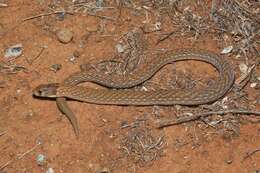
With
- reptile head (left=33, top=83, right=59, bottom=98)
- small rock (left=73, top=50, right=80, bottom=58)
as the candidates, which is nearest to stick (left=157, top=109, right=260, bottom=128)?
reptile head (left=33, top=83, right=59, bottom=98)

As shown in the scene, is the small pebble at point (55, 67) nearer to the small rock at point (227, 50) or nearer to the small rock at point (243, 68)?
the small rock at point (227, 50)

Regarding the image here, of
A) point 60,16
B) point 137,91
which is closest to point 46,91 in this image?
point 137,91

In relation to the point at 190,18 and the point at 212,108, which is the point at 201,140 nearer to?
the point at 212,108

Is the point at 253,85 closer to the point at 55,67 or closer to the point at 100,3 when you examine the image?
the point at 100,3

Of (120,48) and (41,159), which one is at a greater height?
(120,48)

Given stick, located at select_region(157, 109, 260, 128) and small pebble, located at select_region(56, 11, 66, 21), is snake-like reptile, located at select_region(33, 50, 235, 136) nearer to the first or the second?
stick, located at select_region(157, 109, 260, 128)

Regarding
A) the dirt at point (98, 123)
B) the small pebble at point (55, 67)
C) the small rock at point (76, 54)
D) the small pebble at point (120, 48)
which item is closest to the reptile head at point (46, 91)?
the dirt at point (98, 123)

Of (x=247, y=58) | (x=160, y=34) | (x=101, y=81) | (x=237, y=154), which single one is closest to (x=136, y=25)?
(x=160, y=34)
